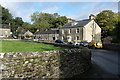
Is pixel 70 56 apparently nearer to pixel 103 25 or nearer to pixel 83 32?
pixel 83 32

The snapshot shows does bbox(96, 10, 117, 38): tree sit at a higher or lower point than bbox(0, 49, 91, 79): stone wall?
higher

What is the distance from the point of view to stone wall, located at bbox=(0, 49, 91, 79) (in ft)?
16.0

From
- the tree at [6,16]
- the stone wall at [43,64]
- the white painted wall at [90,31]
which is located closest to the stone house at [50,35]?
the white painted wall at [90,31]

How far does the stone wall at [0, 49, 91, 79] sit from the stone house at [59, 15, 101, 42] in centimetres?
2834

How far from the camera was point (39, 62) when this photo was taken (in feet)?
18.2

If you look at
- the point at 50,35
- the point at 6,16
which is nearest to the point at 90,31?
the point at 50,35

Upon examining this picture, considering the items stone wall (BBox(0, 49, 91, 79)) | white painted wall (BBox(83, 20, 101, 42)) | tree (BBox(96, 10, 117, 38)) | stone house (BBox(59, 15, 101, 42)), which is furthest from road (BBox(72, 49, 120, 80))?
tree (BBox(96, 10, 117, 38))

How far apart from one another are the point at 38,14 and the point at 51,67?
72.5 meters

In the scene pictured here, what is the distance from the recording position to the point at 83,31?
34.5 metres

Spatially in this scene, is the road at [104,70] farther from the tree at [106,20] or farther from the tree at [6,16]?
the tree at [6,16]

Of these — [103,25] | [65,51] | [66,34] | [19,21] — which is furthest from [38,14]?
[65,51]

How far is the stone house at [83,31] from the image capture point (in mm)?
34841

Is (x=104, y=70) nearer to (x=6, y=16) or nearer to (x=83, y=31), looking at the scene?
(x=83, y=31)

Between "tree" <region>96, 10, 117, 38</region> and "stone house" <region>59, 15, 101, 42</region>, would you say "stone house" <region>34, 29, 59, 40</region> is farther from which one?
"tree" <region>96, 10, 117, 38</region>
